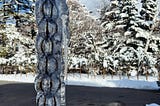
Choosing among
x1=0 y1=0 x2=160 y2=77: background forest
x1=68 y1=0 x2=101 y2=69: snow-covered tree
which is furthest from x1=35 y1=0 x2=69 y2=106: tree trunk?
x1=68 y1=0 x2=101 y2=69: snow-covered tree

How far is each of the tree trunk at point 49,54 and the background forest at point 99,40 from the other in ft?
67.3

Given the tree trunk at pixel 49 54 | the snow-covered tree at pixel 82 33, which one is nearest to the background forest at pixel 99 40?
the snow-covered tree at pixel 82 33

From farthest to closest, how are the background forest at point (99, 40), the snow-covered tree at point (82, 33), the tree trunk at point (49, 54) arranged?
the snow-covered tree at point (82, 33) → the background forest at point (99, 40) → the tree trunk at point (49, 54)

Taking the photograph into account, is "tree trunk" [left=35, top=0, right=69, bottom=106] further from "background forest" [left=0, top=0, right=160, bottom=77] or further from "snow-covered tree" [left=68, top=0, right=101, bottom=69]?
"snow-covered tree" [left=68, top=0, right=101, bottom=69]

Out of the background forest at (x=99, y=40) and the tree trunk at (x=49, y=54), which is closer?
the tree trunk at (x=49, y=54)

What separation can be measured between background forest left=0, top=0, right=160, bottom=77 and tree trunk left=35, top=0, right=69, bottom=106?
20.5 meters

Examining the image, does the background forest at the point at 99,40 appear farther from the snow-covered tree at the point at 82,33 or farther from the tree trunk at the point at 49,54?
the tree trunk at the point at 49,54

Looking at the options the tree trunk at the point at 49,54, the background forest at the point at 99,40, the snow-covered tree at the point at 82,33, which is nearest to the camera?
the tree trunk at the point at 49,54

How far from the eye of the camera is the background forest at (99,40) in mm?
24031

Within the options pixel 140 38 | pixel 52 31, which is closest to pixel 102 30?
pixel 140 38

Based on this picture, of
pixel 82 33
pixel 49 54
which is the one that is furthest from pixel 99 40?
pixel 49 54

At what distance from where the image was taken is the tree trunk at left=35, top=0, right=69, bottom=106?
2.55 meters

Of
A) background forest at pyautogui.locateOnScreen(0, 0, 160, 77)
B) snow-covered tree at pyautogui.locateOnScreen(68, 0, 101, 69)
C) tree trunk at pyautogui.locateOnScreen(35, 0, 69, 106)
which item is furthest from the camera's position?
snow-covered tree at pyautogui.locateOnScreen(68, 0, 101, 69)

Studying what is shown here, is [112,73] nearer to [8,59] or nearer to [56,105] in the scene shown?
[8,59]
